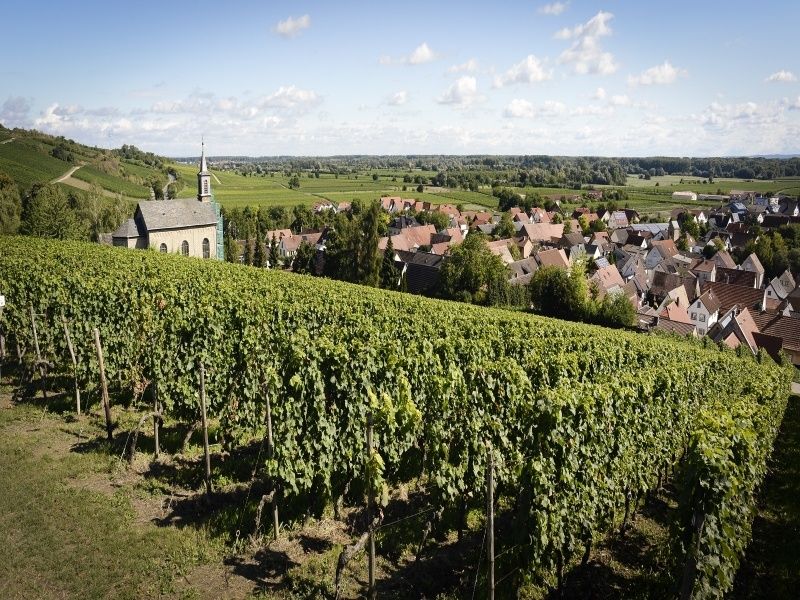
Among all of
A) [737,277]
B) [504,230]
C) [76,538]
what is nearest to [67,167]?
[504,230]

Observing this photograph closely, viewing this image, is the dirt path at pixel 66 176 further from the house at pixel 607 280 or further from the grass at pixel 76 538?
the grass at pixel 76 538

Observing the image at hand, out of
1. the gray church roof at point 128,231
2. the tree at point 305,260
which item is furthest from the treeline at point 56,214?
the tree at point 305,260

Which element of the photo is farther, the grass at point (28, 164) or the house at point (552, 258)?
the grass at point (28, 164)

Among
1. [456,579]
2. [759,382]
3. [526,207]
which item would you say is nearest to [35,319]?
[456,579]

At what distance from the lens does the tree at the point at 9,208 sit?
181 feet

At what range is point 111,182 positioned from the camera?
101 m

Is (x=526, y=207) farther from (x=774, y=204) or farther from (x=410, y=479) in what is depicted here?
(x=410, y=479)

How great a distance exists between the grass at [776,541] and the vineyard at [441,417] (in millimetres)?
1233

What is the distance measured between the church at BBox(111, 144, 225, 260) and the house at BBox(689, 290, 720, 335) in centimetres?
4926

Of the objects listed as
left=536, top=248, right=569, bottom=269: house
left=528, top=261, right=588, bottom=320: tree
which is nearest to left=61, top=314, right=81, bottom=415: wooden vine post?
left=528, top=261, right=588, bottom=320: tree

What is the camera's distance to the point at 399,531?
9.74m

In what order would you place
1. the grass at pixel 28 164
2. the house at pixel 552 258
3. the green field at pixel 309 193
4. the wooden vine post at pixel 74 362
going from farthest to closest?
1. the green field at pixel 309 193
2. the grass at pixel 28 164
3. the house at pixel 552 258
4. the wooden vine post at pixel 74 362

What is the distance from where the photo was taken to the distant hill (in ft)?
275

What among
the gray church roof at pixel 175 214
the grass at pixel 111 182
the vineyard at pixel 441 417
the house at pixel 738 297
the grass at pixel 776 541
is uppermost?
the grass at pixel 111 182
